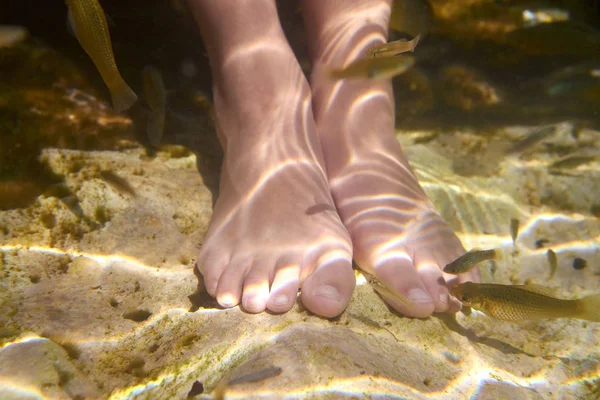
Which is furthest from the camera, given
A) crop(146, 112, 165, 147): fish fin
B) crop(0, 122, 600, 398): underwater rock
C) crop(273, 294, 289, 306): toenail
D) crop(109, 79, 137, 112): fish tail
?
crop(146, 112, 165, 147): fish fin

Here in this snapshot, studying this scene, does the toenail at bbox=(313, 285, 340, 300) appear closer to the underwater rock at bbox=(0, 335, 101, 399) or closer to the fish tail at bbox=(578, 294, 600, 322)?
the underwater rock at bbox=(0, 335, 101, 399)

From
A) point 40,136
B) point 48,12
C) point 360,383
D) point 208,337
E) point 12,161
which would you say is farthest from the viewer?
point 48,12

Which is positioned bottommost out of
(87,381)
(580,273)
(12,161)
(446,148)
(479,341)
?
(580,273)

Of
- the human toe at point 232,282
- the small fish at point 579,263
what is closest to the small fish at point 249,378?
the human toe at point 232,282

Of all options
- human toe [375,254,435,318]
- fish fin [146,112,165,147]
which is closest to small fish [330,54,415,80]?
human toe [375,254,435,318]

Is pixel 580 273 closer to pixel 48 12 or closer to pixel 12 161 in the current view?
pixel 12 161

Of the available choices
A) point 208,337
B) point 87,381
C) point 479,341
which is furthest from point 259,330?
point 479,341

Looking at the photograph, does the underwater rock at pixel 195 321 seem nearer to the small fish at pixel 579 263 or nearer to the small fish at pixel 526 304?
the small fish at pixel 579 263
